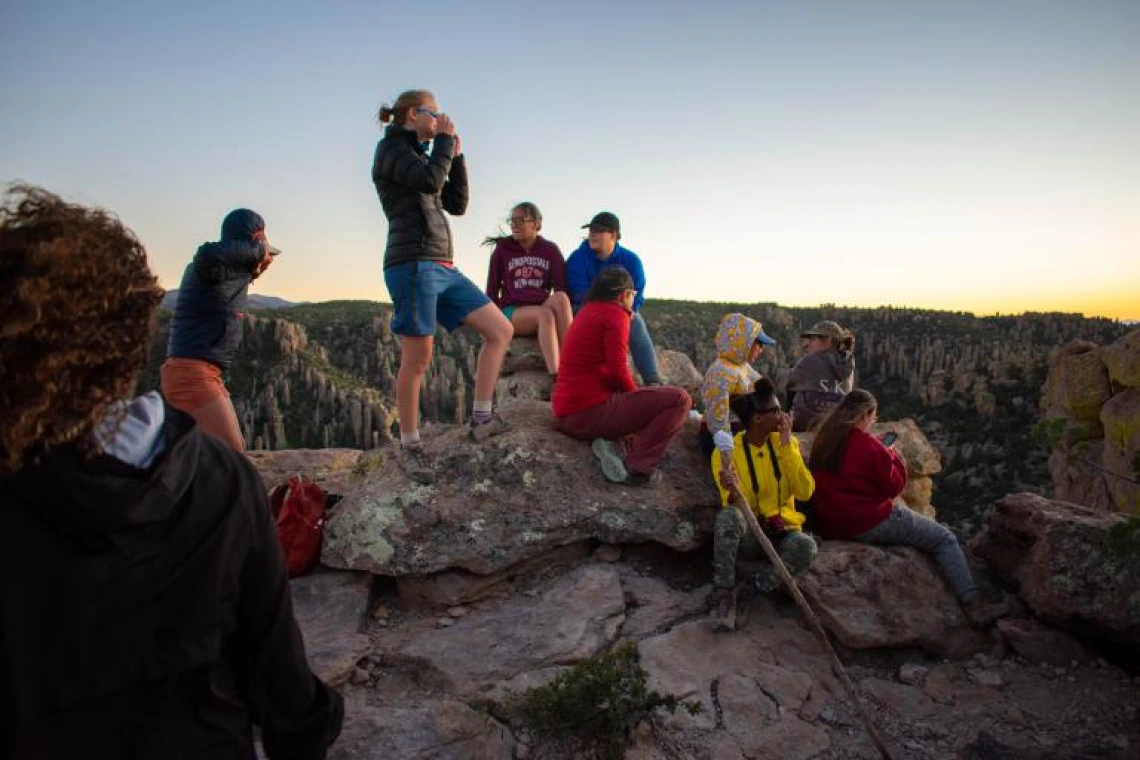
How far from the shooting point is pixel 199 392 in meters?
4.29

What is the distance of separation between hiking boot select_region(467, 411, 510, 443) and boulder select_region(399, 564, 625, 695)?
122cm

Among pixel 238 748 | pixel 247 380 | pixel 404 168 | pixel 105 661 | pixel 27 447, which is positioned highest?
pixel 404 168

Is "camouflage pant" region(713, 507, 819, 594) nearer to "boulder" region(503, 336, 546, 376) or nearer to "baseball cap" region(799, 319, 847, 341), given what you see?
"baseball cap" region(799, 319, 847, 341)

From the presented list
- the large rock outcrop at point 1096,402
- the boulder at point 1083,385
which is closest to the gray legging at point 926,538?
the large rock outcrop at point 1096,402

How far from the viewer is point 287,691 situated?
1.51 metres

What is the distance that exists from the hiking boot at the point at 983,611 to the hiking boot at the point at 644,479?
2205 millimetres

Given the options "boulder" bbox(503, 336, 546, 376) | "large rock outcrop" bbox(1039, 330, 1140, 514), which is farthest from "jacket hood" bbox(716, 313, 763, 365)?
"large rock outcrop" bbox(1039, 330, 1140, 514)

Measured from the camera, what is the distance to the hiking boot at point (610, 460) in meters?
5.17

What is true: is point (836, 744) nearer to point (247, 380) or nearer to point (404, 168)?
point (404, 168)

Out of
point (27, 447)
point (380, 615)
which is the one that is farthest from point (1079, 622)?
point (27, 447)

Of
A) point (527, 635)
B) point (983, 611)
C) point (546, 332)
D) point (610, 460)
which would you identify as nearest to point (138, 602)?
point (527, 635)

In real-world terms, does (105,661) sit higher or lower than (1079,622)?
higher

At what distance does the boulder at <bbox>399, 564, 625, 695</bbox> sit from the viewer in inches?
163

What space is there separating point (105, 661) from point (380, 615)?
3644 millimetres
